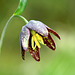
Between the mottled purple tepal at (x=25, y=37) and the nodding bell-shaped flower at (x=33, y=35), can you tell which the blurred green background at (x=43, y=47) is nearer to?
the nodding bell-shaped flower at (x=33, y=35)

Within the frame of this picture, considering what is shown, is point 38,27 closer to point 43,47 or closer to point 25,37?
point 25,37

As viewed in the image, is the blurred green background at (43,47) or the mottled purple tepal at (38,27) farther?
the blurred green background at (43,47)

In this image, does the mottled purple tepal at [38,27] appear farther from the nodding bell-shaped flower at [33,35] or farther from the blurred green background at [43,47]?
the blurred green background at [43,47]

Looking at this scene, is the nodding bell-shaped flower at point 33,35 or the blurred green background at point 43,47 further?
the blurred green background at point 43,47

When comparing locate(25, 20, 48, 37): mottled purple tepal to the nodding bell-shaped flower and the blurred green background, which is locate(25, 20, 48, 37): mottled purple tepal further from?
the blurred green background

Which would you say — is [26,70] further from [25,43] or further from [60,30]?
[25,43]

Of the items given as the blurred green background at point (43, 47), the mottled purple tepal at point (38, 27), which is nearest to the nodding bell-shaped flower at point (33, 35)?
the mottled purple tepal at point (38, 27)

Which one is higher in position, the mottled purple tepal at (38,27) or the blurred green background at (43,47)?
the blurred green background at (43,47)

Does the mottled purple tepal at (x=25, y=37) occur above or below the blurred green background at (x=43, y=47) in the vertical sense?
below
